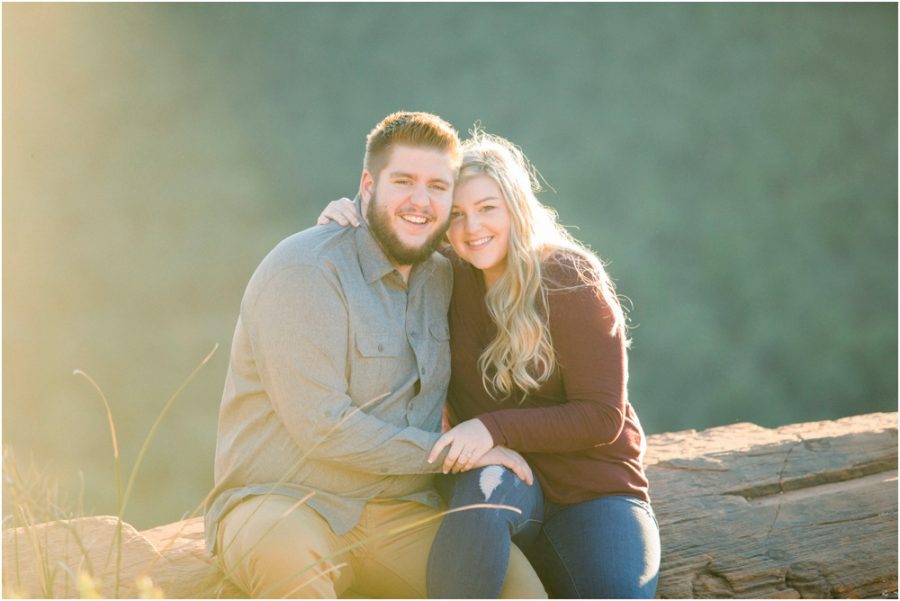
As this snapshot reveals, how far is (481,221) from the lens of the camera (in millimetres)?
2701

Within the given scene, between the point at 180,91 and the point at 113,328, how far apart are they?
1579mm

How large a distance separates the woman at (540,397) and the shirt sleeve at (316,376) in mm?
128

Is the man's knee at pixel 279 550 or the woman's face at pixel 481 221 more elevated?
the woman's face at pixel 481 221

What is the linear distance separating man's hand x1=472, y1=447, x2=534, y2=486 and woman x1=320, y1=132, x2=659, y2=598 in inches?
0.8

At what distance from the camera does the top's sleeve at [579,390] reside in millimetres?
2588

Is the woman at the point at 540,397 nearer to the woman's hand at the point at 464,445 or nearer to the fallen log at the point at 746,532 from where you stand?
the woman's hand at the point at 464,445

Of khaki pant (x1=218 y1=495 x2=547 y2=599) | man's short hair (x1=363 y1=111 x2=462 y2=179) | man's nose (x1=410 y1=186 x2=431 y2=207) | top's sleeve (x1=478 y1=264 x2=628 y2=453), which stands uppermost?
man's short hair (x1=363 y1=111 x2=462 y2=179)

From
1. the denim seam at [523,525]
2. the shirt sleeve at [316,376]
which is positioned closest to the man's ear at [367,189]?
the shirt sleeve at [316,376]

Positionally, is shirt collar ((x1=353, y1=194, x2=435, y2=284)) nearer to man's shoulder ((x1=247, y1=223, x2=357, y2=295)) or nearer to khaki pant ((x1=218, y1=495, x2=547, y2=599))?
man's shoulder ((x1=247, y1=223, x2=357, y2=295))

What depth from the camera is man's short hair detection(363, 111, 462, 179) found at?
2.68m

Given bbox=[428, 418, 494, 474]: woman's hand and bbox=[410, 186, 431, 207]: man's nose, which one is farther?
bbox=[410, 186, 431, 207]: man's nose

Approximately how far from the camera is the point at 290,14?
23.1 feet

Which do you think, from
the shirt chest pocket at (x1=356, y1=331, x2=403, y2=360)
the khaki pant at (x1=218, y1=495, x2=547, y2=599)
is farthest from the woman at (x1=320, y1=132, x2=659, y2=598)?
the shirt chest pocket at (x1=356, y1=331, x2=403, y2=360)

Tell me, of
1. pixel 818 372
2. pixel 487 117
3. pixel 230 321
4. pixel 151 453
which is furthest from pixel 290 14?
pixel 818 372
